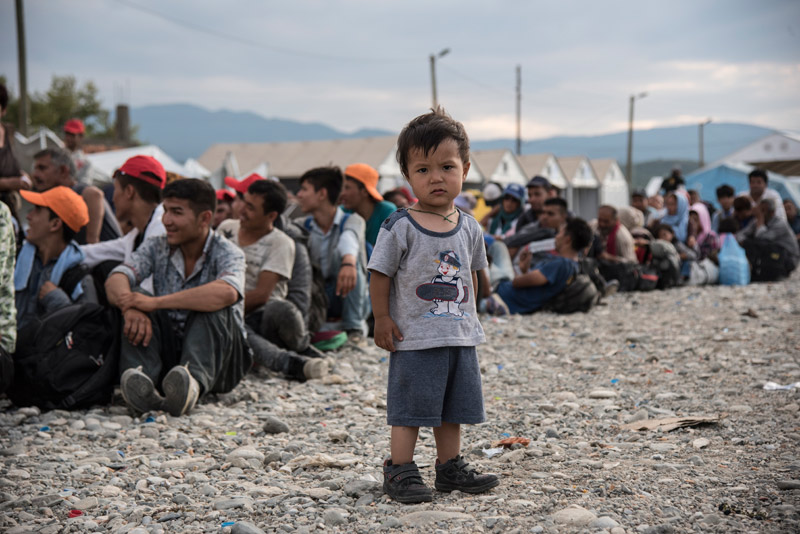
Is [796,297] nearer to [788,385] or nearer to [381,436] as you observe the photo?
[788,385]

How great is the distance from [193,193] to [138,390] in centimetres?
132

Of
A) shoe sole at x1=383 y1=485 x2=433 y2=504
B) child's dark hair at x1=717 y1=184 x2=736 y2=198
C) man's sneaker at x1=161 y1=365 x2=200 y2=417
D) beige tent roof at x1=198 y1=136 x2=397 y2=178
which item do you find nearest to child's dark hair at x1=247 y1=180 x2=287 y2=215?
man's sneaker at x1=161 y1=365 x2=200 y2=417

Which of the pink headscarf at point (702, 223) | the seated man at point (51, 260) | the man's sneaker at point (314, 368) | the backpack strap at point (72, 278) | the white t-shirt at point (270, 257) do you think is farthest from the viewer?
the pink headscarf at point (702, 223)

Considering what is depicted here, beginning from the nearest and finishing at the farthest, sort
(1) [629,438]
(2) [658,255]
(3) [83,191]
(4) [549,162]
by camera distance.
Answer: (1) [629,438] → (3) [83,191] → (2) [658,255] → (4) [549,162]

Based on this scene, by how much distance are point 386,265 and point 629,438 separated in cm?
177

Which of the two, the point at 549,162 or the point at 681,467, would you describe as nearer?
the point at 681,467

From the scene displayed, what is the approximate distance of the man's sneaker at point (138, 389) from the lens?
13.6 feet

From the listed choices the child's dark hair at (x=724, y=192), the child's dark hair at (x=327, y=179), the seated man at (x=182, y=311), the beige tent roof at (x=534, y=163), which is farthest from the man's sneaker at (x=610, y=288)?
the beige tent roof at (x=534, y=163)

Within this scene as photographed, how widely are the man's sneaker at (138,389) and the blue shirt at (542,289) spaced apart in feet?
18.1

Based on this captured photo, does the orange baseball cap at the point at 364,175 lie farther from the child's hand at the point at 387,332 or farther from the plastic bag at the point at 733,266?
the plastic bag at the point at 733,266

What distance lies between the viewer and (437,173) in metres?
2.88

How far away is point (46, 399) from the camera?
177 inches

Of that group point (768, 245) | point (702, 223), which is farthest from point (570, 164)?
point (768, 245)

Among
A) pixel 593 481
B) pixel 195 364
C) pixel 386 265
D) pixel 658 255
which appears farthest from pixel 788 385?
pixel 658 255
